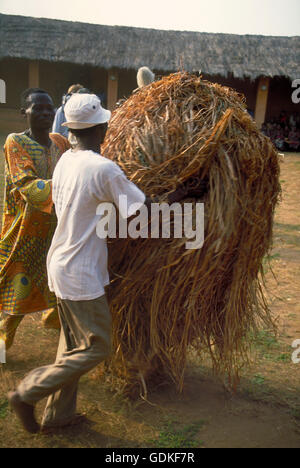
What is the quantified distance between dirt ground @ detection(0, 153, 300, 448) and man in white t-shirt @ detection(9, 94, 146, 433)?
0.35 metres

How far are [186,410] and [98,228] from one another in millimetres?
1292

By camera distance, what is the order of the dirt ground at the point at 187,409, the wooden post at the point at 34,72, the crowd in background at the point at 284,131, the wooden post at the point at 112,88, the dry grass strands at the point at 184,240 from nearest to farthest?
the dry grass strands at the point at 184,240, the dirt ground at the point at 187,409, the crowd in background at the point at 284,131, the wooden post at the point at 112,88, the wooden post at the point at 34,72

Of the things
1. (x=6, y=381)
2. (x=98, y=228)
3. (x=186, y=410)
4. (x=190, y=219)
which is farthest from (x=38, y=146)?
(x=186, y=410)

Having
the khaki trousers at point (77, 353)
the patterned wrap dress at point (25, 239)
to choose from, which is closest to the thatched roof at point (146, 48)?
the patterned wrap dress at point (25, 239)

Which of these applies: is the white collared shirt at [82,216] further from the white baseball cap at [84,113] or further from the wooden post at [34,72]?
the wooden post at [34,72]

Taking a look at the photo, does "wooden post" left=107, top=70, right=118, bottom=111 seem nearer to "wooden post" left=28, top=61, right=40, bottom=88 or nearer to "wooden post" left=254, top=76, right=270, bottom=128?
"wooden post" left=28, top=61, right=40, bottom=88

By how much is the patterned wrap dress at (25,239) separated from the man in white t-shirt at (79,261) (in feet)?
2.49

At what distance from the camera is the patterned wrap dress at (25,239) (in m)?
2.98

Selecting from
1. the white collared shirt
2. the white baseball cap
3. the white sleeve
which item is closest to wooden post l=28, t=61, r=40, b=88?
the white baseball cap

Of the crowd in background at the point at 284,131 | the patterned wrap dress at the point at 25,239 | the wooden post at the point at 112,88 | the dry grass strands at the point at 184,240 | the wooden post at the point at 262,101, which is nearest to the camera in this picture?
the dry grass strands at the point at 184,240

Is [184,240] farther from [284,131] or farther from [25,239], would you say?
[284,131]

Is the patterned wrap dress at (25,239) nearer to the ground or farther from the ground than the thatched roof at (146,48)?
nearer to the ground

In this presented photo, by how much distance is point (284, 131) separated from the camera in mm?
15188

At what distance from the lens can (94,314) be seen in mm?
2258
